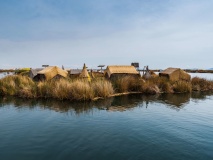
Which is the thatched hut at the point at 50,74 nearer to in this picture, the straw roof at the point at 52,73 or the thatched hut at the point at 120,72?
the straw roof at the point at 52,73

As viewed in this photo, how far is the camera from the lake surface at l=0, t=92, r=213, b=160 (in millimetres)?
8141

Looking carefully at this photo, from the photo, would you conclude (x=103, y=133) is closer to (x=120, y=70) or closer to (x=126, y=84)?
(x=126, y=84)

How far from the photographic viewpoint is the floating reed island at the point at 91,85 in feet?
67.5

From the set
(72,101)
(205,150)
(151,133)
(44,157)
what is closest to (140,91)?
(72,101)

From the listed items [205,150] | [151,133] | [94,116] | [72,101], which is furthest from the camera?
[72,101]

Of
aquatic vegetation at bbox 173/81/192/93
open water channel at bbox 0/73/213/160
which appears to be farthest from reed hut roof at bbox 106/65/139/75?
open water channel at bbox 0/73/213/160

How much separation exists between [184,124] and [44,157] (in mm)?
8586

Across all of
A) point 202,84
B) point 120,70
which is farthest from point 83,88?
point 202,84

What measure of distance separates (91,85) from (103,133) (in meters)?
11.9

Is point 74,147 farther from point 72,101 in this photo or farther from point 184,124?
point 72,101

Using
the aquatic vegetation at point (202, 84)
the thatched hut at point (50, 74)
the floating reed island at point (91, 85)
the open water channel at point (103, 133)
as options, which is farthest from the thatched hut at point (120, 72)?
the open water channel at point (103, 133)

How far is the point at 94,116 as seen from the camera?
14203 mm

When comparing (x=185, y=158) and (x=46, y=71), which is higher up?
(x=46, y=71)

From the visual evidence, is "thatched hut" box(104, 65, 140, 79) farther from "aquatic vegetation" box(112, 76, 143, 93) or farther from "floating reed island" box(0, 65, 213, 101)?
"aquatic vegetation" box(112, 76, 143, 93)
